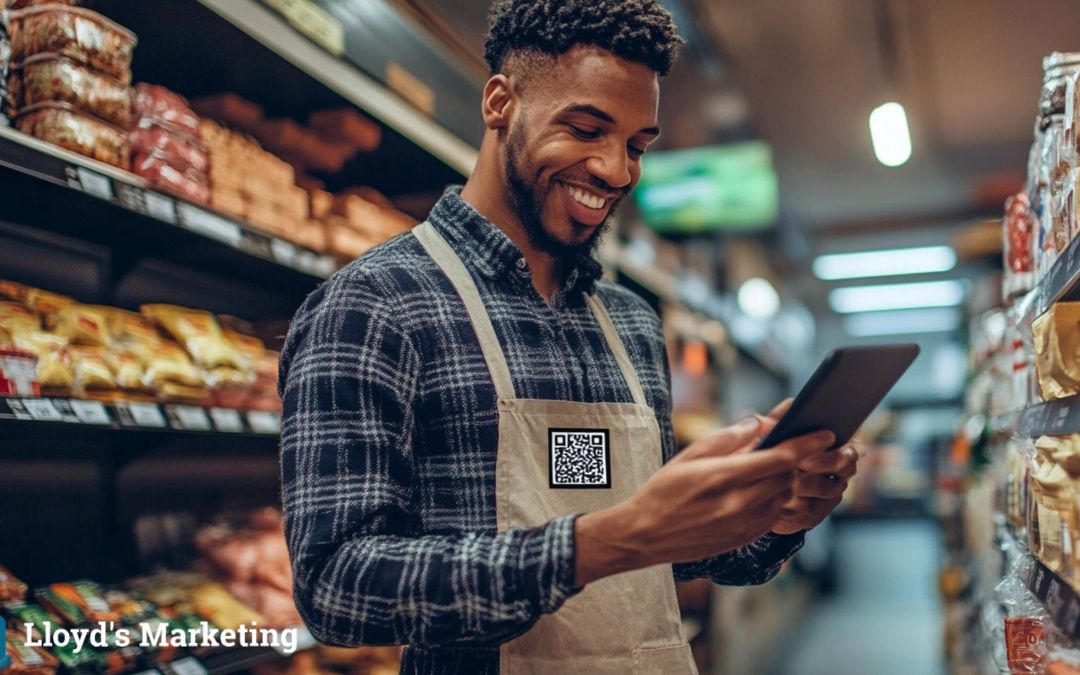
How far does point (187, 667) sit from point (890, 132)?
454 centimetres

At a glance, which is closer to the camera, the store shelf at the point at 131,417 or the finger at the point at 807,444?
the finger at the point at 807,444

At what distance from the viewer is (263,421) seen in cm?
212

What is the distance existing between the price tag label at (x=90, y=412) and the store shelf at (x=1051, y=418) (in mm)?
1504

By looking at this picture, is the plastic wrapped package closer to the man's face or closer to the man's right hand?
the man's face

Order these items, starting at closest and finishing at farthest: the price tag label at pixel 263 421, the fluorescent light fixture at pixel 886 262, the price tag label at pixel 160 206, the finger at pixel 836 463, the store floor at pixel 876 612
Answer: the finger at pixel 836 463, the price tag label at pixel 160 206, the price tag label at pixel 263 421, the store floor at pixel 876 612, the fluorescent light fixture at pixel 886 262

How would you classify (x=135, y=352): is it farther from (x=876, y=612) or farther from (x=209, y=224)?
(x=876, y=612)

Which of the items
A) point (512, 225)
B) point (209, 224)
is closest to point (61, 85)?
point (209, 224)

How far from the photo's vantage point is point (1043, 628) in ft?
4.22

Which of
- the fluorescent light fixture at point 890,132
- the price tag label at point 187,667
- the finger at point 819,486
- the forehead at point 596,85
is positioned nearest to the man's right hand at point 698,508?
the finger at point 819,486

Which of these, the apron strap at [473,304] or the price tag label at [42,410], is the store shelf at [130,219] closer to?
the price tag label at [42,410]

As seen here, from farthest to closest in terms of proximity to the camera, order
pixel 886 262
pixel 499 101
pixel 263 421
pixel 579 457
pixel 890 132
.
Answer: pixel 886 262, pixel 890 132, pixel 263 421, pixel 499 101, pixel 579 457

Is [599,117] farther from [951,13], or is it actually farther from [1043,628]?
[951,13]

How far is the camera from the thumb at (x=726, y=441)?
3.30 feet

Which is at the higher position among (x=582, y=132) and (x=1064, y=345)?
(x=582, y=132)
